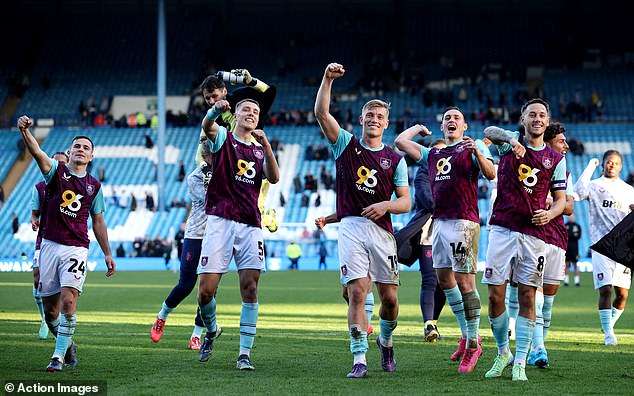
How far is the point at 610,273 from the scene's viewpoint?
12.9 meters

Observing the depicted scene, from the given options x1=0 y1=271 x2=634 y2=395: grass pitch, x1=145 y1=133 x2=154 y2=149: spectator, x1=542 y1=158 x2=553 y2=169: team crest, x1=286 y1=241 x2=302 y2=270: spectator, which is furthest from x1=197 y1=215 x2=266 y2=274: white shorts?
x1=145 y1=133 x2=154 y2=149: spectator

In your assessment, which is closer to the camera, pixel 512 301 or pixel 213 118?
pixel 213 118

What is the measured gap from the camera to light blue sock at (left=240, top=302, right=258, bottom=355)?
972 cm

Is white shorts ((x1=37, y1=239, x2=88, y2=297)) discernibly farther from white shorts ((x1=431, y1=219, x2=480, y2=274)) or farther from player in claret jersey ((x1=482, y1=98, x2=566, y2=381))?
player in claret jersey ((x1=482, y1=98, x2=566, y2=381))

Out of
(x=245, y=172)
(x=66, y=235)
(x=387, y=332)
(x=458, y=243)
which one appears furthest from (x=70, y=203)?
(x=458, y=243)

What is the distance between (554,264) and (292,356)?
3.00m

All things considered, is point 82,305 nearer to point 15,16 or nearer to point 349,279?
point 349,279

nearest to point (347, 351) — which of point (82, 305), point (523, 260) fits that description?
point (523, 260)

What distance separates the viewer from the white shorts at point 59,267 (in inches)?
382

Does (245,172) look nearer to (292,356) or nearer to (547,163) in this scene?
(292,356)

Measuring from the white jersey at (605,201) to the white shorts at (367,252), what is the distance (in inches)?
175

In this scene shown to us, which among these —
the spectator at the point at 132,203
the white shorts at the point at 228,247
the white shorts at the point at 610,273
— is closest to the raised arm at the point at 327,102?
the white shorts at the point at 228,247

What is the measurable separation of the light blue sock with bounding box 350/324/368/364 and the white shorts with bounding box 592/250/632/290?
16.4 feet

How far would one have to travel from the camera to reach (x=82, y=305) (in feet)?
65.1
